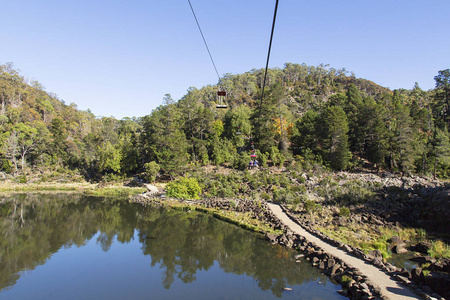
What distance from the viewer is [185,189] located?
34.8m

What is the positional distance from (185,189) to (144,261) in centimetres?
1744

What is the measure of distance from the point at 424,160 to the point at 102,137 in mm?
63842

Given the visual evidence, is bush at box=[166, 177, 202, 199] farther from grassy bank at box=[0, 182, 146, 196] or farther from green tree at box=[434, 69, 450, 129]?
green tree at box=[434, 69, 450, 129]

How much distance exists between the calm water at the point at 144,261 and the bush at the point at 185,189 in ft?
18.6

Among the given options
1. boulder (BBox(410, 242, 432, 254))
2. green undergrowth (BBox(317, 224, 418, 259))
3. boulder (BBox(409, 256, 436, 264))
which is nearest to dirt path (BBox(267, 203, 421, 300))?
green undergrowth (BBox(317, 224, 418, 259))

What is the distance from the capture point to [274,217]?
75.5 ft

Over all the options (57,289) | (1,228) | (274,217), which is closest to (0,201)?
(1,228)

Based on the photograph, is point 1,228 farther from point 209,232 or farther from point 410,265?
point 410,265

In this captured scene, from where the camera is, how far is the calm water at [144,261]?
519 inches

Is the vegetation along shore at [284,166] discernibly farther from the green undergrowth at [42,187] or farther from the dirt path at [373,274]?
the dirt path at [373,274]

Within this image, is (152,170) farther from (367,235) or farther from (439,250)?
(439,250)

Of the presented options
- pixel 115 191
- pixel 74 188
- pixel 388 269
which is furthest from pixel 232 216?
pixel 74 188

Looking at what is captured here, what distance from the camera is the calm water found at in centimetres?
1319

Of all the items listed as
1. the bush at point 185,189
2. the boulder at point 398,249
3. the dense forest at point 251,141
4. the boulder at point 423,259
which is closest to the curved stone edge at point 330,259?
the boulder at point 423,259
